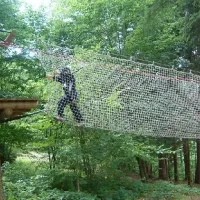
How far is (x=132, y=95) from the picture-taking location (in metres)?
3.33

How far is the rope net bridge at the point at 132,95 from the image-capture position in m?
3.07

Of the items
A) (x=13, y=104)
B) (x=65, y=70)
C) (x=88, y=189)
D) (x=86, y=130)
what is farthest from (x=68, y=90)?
(x=88, y=189)

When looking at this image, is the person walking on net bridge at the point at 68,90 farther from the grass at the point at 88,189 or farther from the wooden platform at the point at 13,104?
the grass at the point at 88,189

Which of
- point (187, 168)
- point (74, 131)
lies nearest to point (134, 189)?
point (74, 131)

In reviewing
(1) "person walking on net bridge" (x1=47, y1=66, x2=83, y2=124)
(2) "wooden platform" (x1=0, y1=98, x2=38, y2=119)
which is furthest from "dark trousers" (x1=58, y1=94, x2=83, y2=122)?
(2) "wooden platform" (x1=0, y1=98, x2=38, y2=119)

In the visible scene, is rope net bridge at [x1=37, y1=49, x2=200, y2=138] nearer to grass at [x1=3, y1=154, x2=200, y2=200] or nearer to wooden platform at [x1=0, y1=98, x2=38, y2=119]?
wooden platform at [x1=0, y1=98, x2=38, y2=119]

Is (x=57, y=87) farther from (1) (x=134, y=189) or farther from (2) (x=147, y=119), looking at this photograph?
(1) (x=134, y=189)

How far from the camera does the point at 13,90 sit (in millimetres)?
4414

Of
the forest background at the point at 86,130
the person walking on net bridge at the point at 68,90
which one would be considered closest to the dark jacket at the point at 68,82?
the person walking on net bridge at the point at 68,90

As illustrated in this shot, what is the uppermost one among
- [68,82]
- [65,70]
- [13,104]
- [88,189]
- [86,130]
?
[65,70]

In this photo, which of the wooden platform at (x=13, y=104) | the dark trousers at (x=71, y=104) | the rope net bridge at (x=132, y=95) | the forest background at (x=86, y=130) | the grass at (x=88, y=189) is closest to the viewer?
the wooden platform at (x=13, y=104)

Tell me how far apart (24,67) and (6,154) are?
257cm

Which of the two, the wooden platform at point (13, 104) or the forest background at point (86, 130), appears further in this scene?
the forest background at point (86, 130)

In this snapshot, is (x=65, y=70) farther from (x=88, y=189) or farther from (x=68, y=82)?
(x=88, y=189)
